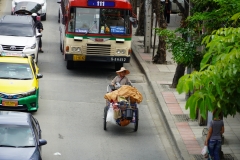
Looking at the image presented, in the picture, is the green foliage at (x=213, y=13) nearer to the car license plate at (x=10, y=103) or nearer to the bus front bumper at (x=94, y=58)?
the car license plate at (x=10, y=103)

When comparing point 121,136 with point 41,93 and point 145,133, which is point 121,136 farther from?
point 41,93

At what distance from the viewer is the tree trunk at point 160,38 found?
29.0 meters

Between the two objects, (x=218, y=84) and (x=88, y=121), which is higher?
(x=218, y=84)

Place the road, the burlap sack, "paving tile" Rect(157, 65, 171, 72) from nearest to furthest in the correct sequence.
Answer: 1. the road
2. the burlap sack
3. "paving tile" Rect(157, 65, 171, 72)

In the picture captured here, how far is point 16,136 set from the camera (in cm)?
1496

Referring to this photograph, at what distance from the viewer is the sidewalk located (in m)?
17.8

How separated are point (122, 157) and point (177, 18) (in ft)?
98.6

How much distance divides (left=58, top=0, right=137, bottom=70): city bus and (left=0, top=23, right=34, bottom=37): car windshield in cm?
219

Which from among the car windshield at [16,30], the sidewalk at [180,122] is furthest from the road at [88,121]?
the car windshield at [16,30]

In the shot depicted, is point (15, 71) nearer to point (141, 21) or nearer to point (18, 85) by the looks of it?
point (18, 85)

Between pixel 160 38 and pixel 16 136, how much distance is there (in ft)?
50.0

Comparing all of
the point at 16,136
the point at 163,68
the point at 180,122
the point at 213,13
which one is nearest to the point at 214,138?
the point at 213,13

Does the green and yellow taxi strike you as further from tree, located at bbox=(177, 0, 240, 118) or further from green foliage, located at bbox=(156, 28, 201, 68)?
tree, located at bbox=(177, 0, 240, 118)

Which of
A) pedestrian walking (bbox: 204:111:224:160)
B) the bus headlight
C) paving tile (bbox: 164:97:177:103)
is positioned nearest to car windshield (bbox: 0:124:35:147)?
pedestrian walking (bbox: 204:111:224:160)
